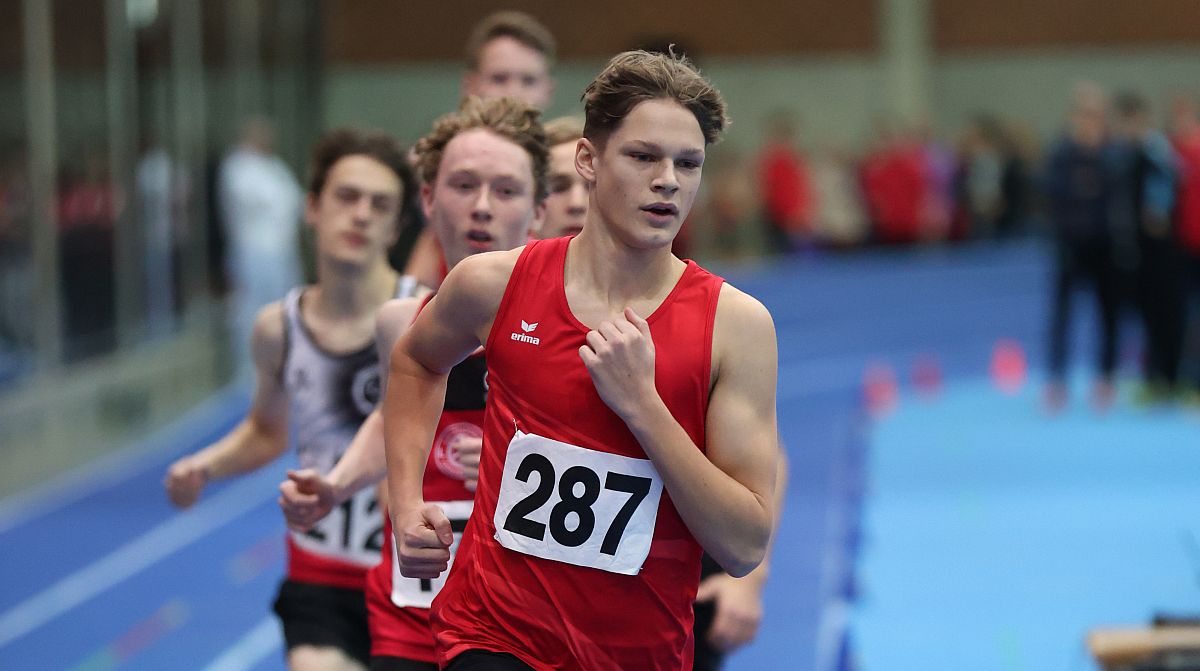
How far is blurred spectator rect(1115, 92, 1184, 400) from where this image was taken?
11938 millimetres

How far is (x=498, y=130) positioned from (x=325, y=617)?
4.73ft

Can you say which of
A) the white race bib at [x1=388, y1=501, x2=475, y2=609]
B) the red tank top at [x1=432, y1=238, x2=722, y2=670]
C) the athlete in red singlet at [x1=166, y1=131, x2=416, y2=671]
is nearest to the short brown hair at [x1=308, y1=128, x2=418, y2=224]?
the athlete in red singlet at [x1=166, y1=131, x2=416, y2=671]

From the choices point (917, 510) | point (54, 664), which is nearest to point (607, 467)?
point (54, 664)

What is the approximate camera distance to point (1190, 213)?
12.5 m

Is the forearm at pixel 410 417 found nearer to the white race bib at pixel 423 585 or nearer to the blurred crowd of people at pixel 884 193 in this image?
the white race bib at pixel 423 585

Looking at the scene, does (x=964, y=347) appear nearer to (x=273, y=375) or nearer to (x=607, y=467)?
(x=273, y=375)

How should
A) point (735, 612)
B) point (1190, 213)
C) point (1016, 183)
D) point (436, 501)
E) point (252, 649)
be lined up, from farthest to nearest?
point (1016, 183), point (1190, 213), point (252, 649), point (735, 612), point (436, 501)

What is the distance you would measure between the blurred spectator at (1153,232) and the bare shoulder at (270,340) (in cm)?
867

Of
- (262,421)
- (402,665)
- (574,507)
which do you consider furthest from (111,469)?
(574,507)

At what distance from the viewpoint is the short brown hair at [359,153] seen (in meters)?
4.70

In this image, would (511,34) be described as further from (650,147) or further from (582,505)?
(582,505)

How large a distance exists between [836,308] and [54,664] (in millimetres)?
14298

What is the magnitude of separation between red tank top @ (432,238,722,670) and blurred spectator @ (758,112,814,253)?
1956cm

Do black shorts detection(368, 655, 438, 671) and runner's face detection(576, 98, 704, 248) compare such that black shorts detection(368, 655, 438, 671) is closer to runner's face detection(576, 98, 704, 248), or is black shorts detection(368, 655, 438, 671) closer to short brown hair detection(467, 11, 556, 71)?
runner's face detection(576, 98, 704, 248)
